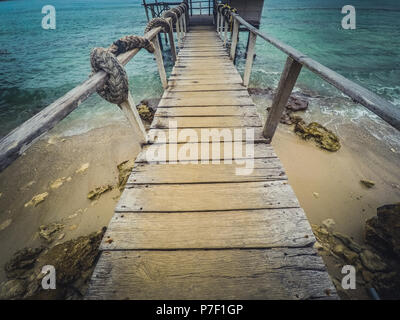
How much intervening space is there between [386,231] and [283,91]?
3.19 m

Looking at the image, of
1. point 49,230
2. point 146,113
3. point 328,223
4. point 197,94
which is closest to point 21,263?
point 49,230

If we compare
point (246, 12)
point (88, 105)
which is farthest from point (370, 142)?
point (88, 105)

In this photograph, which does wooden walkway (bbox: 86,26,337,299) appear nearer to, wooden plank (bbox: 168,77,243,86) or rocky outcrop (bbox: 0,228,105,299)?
wooden plank (bbox: 168,77,243,86)

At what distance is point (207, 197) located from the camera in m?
1.78

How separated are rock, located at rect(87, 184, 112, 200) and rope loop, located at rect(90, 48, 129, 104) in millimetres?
3311

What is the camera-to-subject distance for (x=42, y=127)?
90 cm

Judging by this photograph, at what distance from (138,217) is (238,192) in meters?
1.02

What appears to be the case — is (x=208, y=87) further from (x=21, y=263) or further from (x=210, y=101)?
(x=21, y=263)

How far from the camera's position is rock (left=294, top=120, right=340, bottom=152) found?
207 inches

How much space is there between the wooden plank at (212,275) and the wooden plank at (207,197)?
15.7 inches

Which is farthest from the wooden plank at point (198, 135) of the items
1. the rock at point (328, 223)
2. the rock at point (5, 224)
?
the rock at point (5, 224)

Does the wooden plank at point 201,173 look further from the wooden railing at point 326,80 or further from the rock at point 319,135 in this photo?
the rock at point 319,135

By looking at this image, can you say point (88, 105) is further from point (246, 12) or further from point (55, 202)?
point (246, 12)

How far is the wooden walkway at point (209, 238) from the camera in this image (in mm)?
1240
